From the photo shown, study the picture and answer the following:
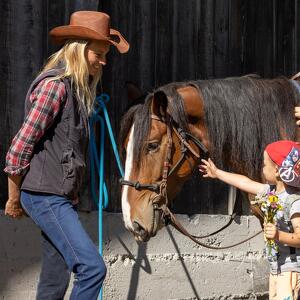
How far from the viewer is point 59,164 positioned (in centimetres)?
388

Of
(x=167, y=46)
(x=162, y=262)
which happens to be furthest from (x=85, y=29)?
(x=162, y=262)

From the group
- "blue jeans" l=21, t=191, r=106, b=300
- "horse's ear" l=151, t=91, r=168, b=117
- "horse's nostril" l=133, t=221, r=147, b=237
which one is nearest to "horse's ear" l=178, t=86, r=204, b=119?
"horse's ear" l=151, t=91, r=168, b=117

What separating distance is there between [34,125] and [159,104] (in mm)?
843

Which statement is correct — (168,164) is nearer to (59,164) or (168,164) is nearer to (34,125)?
(59,164)

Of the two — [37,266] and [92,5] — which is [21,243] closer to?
[37,266]

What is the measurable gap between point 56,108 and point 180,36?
2.32 metres

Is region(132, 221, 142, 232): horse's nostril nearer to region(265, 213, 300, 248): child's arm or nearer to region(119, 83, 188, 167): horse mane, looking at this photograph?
region(119, 83, 188, 167): horse mane

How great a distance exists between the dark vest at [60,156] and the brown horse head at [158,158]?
0.45m

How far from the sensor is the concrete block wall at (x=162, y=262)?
16.8 ft

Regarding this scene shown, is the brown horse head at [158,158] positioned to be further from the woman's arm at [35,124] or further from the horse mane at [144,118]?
the woman's arm at [35,124]

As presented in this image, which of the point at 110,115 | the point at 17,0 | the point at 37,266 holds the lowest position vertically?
the point at 37,266

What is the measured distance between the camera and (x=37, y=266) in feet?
17.0

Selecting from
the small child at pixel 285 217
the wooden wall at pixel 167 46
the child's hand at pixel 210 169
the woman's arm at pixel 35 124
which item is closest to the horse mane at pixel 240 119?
the child's hand at pixel 210 169

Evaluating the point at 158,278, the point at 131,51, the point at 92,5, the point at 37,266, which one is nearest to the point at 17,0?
the point at 92,5
